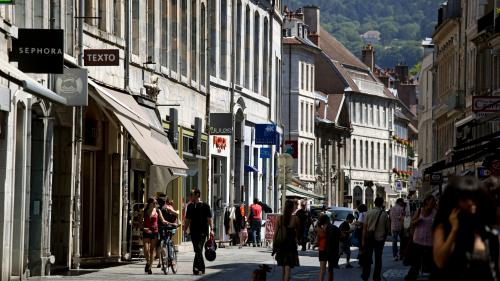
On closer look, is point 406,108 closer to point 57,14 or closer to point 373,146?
point 373,146

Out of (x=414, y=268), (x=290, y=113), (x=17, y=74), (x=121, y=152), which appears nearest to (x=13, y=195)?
(x=17, y=74)

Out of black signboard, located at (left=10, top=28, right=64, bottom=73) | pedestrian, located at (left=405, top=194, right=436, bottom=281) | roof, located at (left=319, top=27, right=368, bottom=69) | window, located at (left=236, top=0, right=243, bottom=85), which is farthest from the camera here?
roof, located at (left=319, top=27, right=368, bottom=69)

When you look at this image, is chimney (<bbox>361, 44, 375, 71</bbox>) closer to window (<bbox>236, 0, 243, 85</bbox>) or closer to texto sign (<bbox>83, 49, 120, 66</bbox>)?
window (<bbox>236, 0, 243, 85</bbox>)

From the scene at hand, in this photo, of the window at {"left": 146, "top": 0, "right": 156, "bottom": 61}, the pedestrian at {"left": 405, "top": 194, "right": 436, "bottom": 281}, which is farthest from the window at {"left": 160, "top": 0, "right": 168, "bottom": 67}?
the pedestrian at {"left": 405, "top": 194, "right": 436, "bottom": 281}

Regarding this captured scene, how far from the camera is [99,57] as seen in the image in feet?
106

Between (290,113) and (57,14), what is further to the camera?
(290,113)

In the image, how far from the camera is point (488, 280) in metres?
12.0

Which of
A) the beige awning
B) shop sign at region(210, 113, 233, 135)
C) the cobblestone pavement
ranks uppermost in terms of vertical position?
shop sign at region(210, 113, 233, 135)

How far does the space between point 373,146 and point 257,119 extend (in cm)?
7951

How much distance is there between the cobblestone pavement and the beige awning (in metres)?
2.24

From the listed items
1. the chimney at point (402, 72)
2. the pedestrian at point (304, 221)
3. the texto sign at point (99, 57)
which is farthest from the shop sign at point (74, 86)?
the chimney at point (402, 72)

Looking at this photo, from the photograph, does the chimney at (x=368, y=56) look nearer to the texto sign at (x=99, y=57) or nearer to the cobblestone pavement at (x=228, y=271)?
the cobblestone pavement at (x=228, y=271)

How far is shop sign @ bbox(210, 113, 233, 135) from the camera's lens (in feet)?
169

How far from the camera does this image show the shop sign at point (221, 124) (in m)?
51.6
